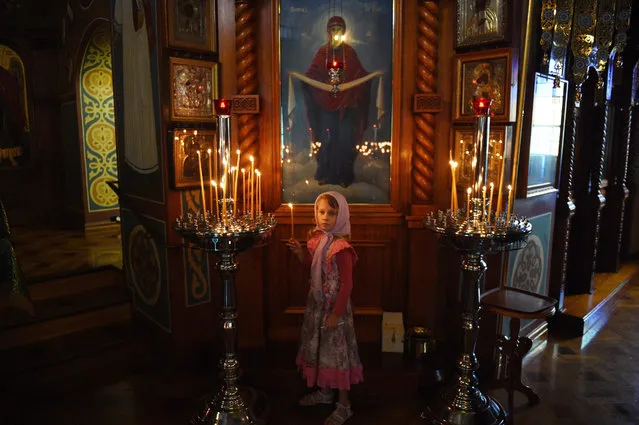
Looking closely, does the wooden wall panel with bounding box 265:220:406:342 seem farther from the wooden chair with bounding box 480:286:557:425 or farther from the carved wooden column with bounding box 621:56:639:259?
the carved wooden column with bounding box 621:56:639:259

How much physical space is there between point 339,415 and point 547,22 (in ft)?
10.8

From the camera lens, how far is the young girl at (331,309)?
303 centimetres

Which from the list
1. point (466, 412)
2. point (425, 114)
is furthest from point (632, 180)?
point (466, 412)

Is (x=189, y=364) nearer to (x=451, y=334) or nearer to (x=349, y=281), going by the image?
(x=349, y=281)

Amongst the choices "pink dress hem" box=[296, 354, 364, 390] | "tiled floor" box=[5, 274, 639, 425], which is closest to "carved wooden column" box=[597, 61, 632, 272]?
"tiled floor" box=[5, 274, 639, 425]

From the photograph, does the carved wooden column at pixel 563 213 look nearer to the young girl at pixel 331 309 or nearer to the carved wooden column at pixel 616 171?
the carved wooden column at pixel 616 171

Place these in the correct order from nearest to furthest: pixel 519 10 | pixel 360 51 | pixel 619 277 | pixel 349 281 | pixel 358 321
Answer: pixel 349 281 < pixel 519 10 < pixel 360 51 < pixel 358 321 < pixel 619 277

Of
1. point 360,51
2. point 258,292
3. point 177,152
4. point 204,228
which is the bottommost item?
point 258,292

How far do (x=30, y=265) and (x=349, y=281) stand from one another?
3730mm

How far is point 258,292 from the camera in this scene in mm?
3961

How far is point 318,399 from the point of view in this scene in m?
3.35

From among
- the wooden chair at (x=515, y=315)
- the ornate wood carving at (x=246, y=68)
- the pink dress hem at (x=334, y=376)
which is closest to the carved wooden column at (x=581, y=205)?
the wooden chair at (x=515, y=315)

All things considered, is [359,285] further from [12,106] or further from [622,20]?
[12,106]

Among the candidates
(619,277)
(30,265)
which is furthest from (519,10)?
(30,265)
